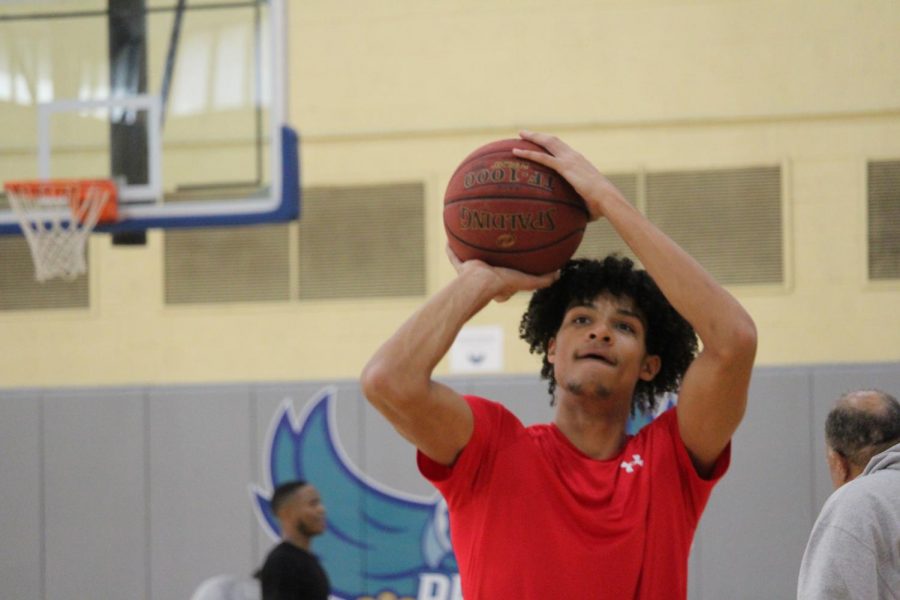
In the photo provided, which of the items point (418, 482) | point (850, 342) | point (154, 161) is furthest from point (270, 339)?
point (850, 342)

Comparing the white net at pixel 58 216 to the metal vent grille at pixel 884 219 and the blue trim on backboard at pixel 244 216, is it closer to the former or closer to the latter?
the blue trim on backboard at pixel 244 216

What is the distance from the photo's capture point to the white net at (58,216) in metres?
5.95

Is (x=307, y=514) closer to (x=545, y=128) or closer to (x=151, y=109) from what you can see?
(x=151, y=109)

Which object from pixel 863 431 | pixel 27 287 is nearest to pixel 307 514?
pixel 27 287

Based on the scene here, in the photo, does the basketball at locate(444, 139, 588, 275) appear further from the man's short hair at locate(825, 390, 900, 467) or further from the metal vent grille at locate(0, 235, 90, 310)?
the metal vent grille at locate(0, 235, 90, 310)

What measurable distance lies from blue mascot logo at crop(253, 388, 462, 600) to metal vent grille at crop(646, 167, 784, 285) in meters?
2.20

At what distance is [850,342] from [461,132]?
8.68ft

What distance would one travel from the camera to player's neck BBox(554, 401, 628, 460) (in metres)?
2.49

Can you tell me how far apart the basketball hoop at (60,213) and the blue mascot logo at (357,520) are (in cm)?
191

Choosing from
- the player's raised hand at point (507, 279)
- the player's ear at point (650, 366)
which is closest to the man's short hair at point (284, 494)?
the player's ear at point (650, 366)

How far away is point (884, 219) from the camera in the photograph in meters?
7.43

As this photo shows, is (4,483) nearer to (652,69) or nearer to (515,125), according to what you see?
(515,125)

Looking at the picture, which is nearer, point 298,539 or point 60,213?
point 298,539

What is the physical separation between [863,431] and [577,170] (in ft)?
4.37
